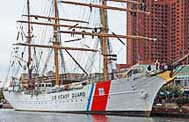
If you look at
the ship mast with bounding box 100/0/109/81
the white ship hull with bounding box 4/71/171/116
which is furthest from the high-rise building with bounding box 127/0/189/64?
the white ship hull with bounding box 4/71/171/116

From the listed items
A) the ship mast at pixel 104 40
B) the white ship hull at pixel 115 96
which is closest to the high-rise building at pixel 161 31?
the ship mast at pixel 104 40

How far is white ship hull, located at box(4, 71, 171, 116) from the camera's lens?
64.6 m

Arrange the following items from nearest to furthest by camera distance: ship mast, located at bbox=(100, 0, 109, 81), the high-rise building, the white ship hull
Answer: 1. the white ship hull
2. ship mast, located at bbox=(100, 0, 109, 81)
3. the high-rise building

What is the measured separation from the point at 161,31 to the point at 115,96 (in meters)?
27.5

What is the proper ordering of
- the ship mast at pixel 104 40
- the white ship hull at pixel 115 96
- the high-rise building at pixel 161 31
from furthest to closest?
1. the high-rise building at pixel 161 31
2. the ship mast at pixel 104 40
3. the white ship hull at pixel 115 96

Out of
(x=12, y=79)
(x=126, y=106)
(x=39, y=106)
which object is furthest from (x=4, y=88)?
(x=126, y=106)

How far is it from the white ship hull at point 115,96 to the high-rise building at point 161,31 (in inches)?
520

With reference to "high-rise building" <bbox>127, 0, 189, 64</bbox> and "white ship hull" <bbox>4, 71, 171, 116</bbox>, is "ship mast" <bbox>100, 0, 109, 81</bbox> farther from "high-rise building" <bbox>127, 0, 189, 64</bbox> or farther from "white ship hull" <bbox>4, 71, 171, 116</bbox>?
"high-rise building" <bbox>127, 0, 189, 64</bbox>

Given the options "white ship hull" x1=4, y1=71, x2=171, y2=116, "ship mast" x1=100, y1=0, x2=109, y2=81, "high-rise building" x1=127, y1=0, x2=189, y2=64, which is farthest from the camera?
"high-rise building" x1=127, y1=0, x2=189, y2=64

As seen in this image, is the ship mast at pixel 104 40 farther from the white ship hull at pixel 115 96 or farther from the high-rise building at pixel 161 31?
the high-rise building at pixel 161 31

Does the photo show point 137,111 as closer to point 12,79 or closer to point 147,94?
point 147,94

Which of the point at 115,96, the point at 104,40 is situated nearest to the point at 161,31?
the point at 104,40

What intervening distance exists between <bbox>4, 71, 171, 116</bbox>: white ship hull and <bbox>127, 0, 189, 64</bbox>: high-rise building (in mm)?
13211

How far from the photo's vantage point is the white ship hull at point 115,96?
6456 centimetres
